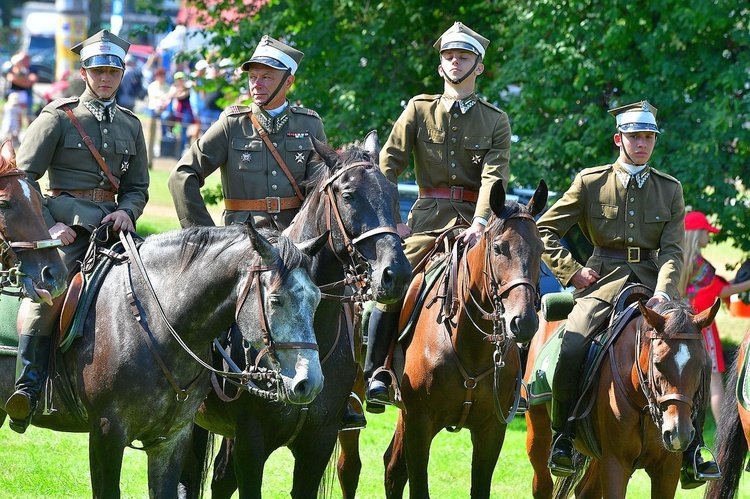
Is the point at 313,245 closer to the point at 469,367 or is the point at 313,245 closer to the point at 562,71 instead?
the point at 469,367

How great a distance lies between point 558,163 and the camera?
14.9 meters

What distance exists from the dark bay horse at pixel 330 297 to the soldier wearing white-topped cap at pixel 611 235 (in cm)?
Result: 162

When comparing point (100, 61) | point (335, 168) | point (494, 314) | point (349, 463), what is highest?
point (100, 61)

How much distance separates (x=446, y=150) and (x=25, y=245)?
3479 millimetres

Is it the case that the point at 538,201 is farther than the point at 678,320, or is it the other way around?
the point at 538,201

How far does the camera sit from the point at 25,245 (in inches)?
265

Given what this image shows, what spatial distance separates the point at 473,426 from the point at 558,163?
713cm

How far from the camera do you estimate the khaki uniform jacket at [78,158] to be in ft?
26.1

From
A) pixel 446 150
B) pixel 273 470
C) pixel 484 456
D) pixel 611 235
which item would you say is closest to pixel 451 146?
pixel 446 150

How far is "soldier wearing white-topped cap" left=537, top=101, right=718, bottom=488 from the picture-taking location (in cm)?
841

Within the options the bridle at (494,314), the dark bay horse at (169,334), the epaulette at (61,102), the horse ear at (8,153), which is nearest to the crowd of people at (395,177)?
the epaulette at (61,102)

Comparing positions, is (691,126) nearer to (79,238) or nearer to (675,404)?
(675,404)

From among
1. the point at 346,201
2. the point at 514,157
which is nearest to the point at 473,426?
the point at 346,201

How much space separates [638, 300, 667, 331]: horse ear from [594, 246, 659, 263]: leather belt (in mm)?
1180
